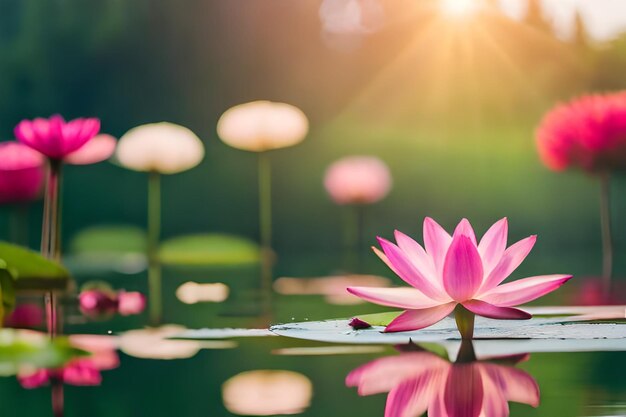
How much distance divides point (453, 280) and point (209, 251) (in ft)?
5.17

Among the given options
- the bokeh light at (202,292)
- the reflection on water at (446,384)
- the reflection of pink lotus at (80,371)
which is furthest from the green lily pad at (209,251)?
the reflection on water at (446,384)

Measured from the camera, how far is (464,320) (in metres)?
0.61

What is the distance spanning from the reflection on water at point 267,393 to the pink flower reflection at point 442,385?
0.03 m

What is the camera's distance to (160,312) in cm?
96

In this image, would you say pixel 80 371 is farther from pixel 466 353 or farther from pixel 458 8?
pixel 458 8

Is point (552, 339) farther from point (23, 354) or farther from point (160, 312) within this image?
point (160, 312)

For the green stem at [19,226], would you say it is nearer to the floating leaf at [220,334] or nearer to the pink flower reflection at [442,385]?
the floating leaf at [220,334]

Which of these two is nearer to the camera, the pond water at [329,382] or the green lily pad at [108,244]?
the pond water at [329,382]

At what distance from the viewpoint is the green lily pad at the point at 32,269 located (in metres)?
1.11

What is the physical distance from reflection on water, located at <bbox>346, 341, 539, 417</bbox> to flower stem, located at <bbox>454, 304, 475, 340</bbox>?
0.02 meters

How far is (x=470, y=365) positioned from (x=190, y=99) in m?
2.07

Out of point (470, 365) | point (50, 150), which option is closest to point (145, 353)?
point (470, 365)

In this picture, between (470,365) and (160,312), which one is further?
(160,312)

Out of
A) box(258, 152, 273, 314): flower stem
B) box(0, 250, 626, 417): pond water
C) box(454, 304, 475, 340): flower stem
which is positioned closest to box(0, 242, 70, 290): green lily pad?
box(0, 250, 626, 417): pond water
